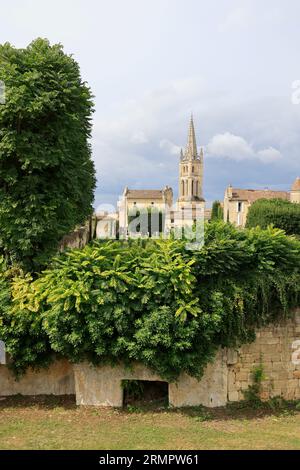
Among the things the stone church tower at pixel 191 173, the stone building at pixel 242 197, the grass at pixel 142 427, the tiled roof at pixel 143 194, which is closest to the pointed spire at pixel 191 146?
the stone church tower at pixel 191 173

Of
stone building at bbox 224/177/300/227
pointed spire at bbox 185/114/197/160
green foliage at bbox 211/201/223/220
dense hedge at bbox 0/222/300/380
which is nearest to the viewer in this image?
dense hedge at bbox 0/222/300/380

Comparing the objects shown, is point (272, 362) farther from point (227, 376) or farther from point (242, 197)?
point (242, 197)

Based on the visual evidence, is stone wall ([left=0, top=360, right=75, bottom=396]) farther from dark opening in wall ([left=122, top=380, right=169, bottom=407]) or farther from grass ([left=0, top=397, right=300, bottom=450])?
dark opening in wall ([left=122, top=380, right=169, bottom=407])

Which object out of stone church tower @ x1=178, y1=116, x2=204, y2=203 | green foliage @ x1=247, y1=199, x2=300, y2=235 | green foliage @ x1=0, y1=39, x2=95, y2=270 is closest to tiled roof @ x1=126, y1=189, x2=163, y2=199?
stone church tower @ x1=178, y1=116, x2=204, y2=203

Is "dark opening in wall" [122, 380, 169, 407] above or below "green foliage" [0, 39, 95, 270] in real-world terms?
below

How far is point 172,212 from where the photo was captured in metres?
66.5

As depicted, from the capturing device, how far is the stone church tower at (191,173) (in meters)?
103

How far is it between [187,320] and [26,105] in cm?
709

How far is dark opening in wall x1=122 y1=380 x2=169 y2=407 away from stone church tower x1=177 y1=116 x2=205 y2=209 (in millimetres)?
91137

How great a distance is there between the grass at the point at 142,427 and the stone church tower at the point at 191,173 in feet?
302

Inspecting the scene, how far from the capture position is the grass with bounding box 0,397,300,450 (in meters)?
8.75

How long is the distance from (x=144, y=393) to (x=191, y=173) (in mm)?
94761

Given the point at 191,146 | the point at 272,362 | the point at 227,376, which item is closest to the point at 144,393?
the point at 227,376
